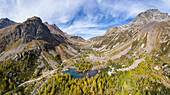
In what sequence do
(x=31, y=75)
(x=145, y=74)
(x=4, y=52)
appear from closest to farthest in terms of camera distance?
1. (x=145, y=74)
2. (x=31, y=75)
3. (x=4, y=52)

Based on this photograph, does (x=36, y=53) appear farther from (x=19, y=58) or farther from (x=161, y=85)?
(x=161, y=85)

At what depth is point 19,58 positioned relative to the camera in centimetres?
14238

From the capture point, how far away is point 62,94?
77.0 metres

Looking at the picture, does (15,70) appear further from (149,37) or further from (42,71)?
(149,37)

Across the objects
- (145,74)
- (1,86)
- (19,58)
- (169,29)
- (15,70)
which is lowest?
(145,74)

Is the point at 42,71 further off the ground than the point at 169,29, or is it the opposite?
the point at 169,29

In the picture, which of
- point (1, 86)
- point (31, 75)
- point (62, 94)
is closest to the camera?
point (62, 94)

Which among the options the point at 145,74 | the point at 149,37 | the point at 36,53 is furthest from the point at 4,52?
the point at 149,37

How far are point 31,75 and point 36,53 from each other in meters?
63.2

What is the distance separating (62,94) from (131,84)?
72665mm

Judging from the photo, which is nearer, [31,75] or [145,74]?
[145,74]

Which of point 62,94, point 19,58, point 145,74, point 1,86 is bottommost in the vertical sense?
point 62,94

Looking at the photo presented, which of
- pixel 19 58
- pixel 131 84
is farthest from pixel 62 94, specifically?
pixel 19 58

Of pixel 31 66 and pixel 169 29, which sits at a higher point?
pixel 169 29
